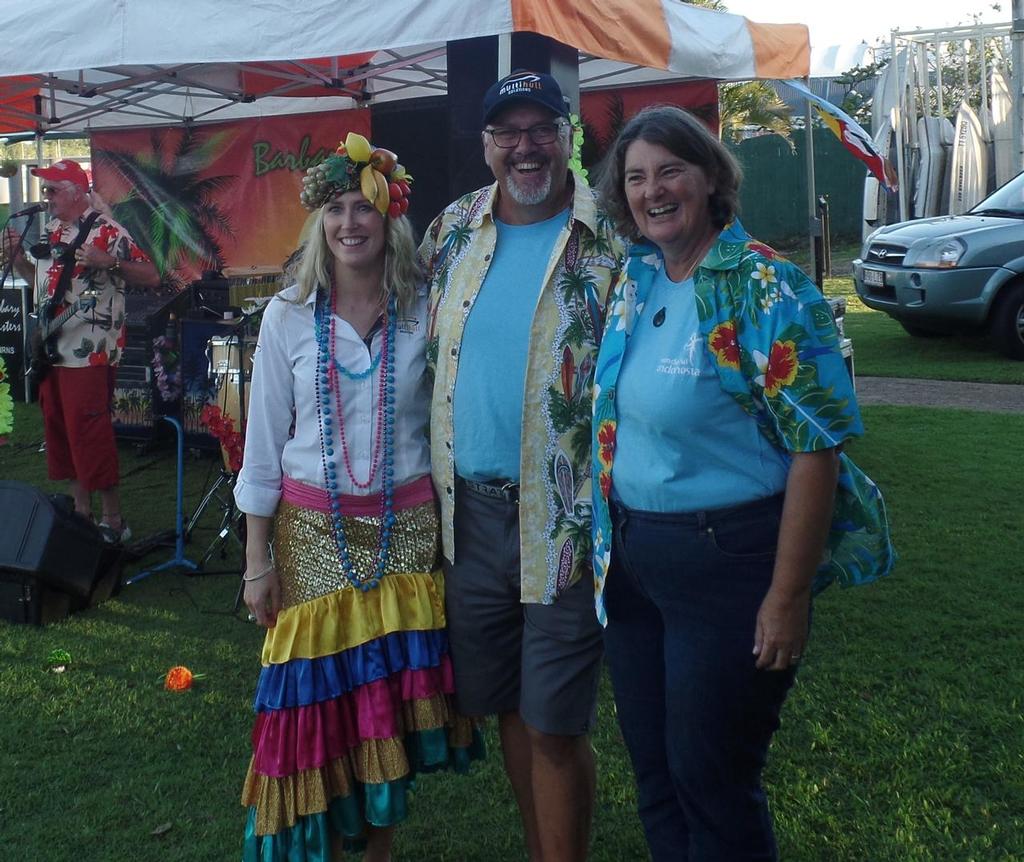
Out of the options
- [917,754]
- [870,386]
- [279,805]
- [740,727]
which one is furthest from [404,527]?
[870,386]

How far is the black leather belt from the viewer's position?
2453 mm

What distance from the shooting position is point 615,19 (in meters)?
5.08

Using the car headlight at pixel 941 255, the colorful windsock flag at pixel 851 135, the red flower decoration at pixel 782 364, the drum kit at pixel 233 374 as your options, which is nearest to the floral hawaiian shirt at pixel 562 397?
the red flower decoration at pixel 782 364

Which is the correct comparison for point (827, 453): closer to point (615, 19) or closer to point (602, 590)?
point (602, 590)

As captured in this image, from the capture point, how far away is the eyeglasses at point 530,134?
247 cm

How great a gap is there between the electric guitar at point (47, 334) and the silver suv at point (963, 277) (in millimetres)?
7773

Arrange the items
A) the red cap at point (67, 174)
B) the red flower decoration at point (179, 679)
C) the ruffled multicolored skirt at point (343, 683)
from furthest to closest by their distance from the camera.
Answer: the red cap at point (67, 174)
the red flower decoration at point (179, 679)
the ruffled multicolored skirt at point (343, 683)

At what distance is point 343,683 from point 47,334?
3.70 metres

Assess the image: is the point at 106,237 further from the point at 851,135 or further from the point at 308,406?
the point at 851,135

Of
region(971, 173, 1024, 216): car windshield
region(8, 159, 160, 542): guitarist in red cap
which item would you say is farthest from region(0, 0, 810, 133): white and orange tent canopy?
region(971, 173, 1024, 216): car windshield

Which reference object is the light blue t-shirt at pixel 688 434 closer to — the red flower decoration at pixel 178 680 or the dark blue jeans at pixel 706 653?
the dark blue jeans at pixel 706 653

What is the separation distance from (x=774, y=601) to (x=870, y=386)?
8.41 m

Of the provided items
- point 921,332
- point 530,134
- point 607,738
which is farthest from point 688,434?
point 921,332

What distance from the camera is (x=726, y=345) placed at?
1940 millimetres
